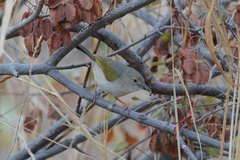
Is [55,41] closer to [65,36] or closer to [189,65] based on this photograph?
[65,36]

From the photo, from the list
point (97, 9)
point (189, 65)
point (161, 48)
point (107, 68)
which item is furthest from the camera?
point (161, 48)

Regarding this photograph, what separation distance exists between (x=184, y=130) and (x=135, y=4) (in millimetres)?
646

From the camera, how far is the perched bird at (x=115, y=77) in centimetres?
281

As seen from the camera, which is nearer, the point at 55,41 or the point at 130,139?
the point at 55,41

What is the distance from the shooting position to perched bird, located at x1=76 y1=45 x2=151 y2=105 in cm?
281

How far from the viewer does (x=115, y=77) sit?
2949mm

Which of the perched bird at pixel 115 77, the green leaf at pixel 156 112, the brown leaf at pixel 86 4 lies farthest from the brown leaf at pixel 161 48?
the brown leaf at pixel 86 4

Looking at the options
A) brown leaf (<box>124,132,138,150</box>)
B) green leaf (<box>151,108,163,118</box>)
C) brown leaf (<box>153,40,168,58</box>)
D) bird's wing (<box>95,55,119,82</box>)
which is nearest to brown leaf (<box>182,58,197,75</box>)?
green leaf (<box>151,108,163,118</box>)

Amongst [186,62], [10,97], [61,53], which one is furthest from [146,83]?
[10,97]

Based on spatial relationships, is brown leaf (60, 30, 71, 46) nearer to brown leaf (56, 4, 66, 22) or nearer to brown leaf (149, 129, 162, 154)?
brown leaf (56, 4, 66, 22)

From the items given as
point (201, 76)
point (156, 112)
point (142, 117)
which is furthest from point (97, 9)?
point (156, 112)

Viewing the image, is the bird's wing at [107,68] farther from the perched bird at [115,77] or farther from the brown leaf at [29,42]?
the brown leaf at [29,42]

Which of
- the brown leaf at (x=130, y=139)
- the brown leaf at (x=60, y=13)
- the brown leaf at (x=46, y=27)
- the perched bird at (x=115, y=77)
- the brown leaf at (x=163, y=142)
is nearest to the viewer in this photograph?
the brown leaf at (x=60, y=13)

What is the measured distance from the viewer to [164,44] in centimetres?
313
